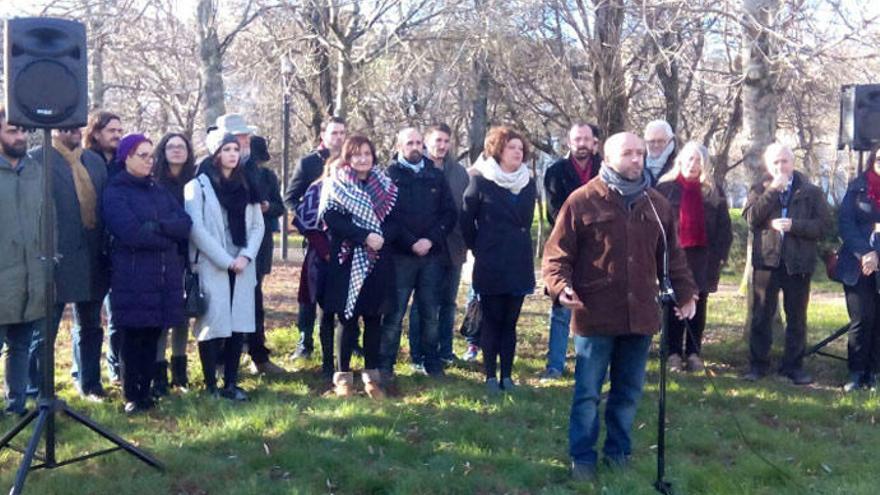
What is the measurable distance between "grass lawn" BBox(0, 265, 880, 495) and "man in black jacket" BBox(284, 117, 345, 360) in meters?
0.70

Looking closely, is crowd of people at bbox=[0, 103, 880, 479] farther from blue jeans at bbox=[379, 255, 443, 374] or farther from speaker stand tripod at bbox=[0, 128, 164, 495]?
speaker stand tripod at bbox=[0, 128, 164, 495]

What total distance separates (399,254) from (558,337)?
1.51m

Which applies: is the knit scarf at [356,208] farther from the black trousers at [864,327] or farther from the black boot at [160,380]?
the black trousers at [864,327]

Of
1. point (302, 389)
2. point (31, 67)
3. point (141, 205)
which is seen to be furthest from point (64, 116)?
point (302, 389)

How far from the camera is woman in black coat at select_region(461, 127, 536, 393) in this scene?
23.6 ft

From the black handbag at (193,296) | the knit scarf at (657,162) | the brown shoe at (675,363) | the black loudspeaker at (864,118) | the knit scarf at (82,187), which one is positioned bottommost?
the brown shoe at (675,363)

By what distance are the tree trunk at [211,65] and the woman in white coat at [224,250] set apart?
685 centimetres

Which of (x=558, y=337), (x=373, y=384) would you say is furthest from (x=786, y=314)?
(x=373, y=384)

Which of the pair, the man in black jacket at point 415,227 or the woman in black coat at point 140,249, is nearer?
the woman in black coat at point 140,249

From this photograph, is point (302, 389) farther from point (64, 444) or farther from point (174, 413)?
point (64, 444)

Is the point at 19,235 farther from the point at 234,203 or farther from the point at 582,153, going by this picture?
the point at 582,153

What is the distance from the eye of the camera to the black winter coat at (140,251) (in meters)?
6.32

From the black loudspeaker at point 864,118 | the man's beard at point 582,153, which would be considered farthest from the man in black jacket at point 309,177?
the black loudspeaker at point 864,118

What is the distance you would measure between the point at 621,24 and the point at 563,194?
6.80 meters
